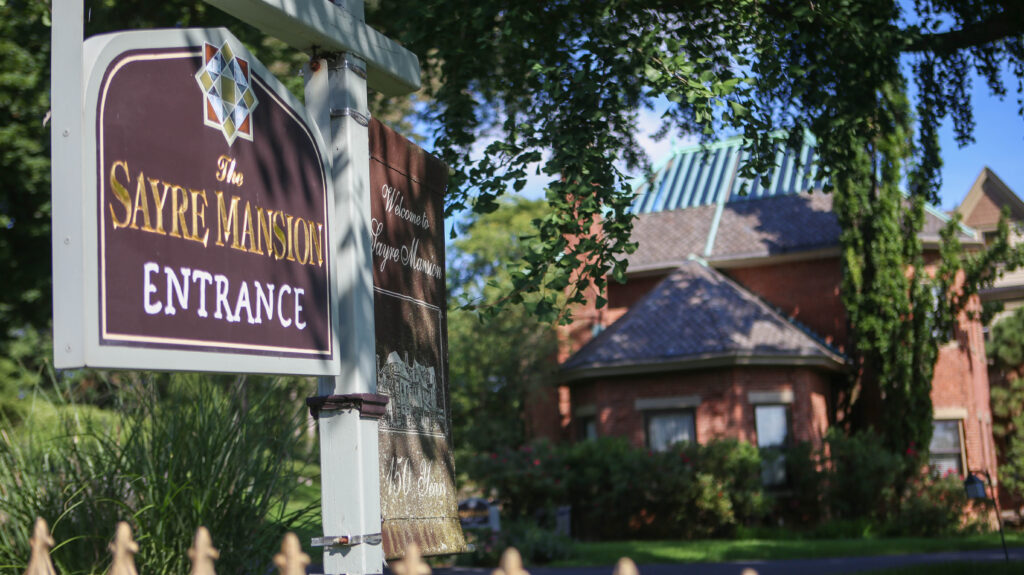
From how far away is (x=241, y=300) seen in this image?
3.11 meters

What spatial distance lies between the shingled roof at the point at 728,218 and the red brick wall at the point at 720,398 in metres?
4.07

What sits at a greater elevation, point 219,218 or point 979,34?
point 979,34

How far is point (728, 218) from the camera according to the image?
2766 centimetres

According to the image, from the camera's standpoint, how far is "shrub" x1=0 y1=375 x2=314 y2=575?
17.9 ft

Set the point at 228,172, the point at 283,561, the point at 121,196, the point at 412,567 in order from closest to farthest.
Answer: the point at 412,567
the point at 283,561
the point at 121,196
the point at 228,172

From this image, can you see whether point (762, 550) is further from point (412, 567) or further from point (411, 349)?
point (412, 567)

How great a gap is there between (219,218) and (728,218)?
25576mm

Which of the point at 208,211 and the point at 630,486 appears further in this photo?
the point at 630,486

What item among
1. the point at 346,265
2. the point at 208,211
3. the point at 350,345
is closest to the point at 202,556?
the point at 208,211

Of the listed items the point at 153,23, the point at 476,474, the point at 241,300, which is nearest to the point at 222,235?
the point at 241,300

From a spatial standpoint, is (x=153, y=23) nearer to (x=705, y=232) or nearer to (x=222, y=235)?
(x=222, y=235)

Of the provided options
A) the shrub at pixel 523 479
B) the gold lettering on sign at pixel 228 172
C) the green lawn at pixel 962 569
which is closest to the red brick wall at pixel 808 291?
the shrub at pixel 523 479

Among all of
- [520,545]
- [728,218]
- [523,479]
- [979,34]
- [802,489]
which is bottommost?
[520,545]

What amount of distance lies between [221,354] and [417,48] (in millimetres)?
6052
